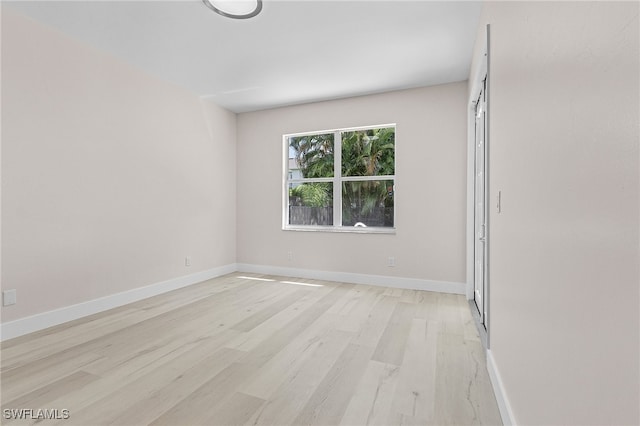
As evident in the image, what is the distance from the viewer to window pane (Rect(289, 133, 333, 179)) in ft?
15.7

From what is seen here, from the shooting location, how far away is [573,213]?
818 millimetres

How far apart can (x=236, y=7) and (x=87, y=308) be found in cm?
310

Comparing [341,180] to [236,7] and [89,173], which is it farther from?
[89,173]

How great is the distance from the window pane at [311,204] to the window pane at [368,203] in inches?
10.4

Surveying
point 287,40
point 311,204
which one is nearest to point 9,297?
point 287,40

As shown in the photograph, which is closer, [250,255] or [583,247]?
[583,247]

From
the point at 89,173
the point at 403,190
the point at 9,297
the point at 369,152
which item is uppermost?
the point at 369,152

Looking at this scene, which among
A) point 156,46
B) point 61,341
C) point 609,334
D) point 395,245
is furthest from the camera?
point 395,245

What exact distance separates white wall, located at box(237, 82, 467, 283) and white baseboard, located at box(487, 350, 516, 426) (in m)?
2.07

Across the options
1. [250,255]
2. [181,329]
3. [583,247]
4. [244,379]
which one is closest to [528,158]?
[583,247]

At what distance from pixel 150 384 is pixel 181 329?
35.2 inches

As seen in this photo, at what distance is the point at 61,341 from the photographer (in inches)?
98.3

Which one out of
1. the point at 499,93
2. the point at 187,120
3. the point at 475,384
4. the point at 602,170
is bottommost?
the point at 475,384

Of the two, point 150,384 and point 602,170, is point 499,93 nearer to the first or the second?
point 602,170
